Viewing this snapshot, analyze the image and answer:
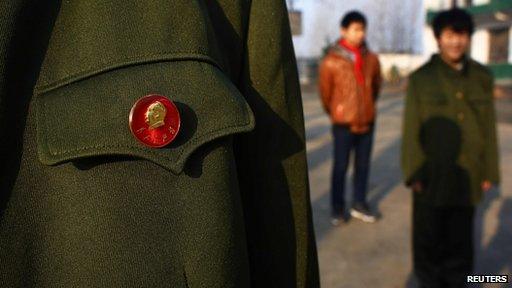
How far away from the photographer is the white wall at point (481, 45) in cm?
2559

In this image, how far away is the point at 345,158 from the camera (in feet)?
14.8

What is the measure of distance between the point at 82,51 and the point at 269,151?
36 cm

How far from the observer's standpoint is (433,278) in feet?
10.1

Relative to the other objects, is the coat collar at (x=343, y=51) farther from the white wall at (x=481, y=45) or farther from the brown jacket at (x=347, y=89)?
the white wall at (x=481, y=45)

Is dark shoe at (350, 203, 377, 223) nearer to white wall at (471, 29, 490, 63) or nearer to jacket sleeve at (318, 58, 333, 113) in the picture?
jacket sleeve at (318, 58, 333, 113)

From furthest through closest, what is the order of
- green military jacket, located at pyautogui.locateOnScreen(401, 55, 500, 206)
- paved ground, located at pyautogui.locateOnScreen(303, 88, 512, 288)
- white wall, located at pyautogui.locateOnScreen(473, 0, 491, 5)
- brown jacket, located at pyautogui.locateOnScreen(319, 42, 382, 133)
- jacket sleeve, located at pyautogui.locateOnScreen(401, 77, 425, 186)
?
white wall, located at pyautogui.locateOnScreen(473, 0, 491, 5) → brown jacket, located at pyautogui.locateOnScreen(319, 42, 382, 133) → paved ground, located at pyautogui.locateOnScreen(303, 88, 512, 288) → jacket sleeve, located at pyautogui.locateOnScreen(401, 77, 425, 186) → green military jacket, located at pyautogui.locateOnScreen(401, 55, 500, 206)

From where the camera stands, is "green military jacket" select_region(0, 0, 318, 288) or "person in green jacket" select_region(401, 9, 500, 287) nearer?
"green military jacket" select_region(0, 0, 318, 288)

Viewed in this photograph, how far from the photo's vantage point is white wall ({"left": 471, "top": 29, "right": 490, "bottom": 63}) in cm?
2559

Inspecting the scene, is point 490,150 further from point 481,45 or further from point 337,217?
point 481,45

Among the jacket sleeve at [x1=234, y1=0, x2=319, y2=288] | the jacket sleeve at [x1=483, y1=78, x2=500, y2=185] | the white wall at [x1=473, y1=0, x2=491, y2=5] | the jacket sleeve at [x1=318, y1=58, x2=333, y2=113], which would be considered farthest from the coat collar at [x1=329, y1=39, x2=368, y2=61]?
the white wall at [x1=473, y1=0, x2=491, y2=5]

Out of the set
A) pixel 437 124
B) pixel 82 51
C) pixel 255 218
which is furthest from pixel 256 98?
pixel 437 124

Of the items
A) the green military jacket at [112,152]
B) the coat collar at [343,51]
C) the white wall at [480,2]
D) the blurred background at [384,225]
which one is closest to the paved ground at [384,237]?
the blurred background at [384,225]

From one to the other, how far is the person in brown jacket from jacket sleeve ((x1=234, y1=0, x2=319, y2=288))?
137 inches

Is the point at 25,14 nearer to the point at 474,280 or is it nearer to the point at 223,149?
the point at 223,149
